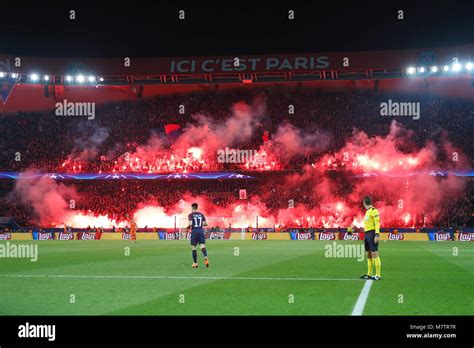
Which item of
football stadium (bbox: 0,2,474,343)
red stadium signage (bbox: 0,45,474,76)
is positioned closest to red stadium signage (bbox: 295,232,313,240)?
football stadium (bbox: 0,2,474,343)

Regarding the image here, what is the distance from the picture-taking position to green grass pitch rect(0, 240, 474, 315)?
12453 millimetres

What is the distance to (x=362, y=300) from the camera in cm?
1366

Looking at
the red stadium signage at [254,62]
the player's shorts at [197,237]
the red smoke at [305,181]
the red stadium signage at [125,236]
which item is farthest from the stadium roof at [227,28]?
the player's shorts at [197,237]

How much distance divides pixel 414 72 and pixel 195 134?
72.9ft

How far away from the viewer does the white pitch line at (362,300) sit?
39.6ft

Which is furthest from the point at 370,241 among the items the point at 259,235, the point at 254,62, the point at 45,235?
the point at 254,62

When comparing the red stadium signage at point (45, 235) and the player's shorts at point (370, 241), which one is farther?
the red stadium signage at point (45, 235)

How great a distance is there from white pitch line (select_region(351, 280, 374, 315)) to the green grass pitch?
0.13 metres

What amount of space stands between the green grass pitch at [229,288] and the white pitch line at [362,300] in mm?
128

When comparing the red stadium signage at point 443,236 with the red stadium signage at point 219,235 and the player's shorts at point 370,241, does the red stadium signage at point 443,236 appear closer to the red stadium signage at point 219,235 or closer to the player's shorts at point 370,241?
the red stadium signage at point 219,235

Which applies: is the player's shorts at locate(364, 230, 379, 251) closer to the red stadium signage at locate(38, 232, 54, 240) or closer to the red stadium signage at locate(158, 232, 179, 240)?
the red stadium signage at locate(158, 232, 179, 240)
